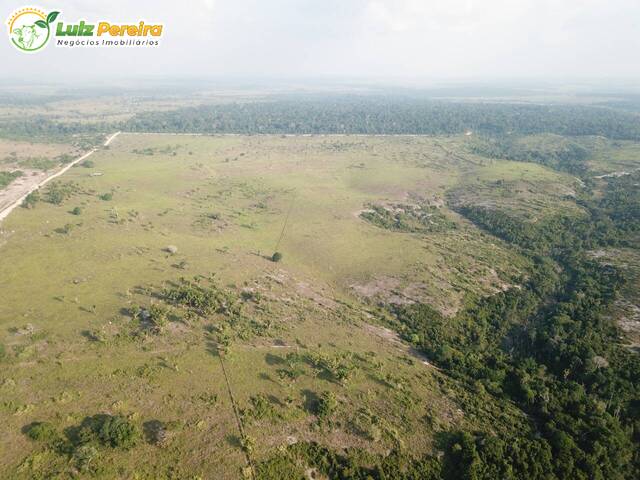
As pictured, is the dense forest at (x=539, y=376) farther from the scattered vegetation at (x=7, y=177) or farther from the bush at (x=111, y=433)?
the scattered vegetation at (x=7, y=177)

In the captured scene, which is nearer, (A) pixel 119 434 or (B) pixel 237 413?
(A) pixel 119 434

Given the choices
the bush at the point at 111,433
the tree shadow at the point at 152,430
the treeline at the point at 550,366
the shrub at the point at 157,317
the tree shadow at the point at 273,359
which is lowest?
the treeline at the point at 550,366

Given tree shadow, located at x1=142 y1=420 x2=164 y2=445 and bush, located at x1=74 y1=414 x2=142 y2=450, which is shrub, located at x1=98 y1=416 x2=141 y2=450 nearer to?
bush, located at x1=74 y1=414 x2=142 y2=450

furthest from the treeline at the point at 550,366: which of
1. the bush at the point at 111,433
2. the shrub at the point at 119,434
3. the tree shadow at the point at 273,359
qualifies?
the bush at the point at 111,433

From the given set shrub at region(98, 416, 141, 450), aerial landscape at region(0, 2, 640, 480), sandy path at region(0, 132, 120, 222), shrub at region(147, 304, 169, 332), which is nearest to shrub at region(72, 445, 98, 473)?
aerial landscape at region(0, 2, 640, 480)

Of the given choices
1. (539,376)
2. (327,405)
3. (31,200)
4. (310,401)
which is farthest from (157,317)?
(31,200)

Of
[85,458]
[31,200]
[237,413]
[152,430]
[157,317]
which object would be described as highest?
[31,200]

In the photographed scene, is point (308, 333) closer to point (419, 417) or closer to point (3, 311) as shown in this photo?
point (419, 417)

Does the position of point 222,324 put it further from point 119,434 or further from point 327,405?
point 119,434

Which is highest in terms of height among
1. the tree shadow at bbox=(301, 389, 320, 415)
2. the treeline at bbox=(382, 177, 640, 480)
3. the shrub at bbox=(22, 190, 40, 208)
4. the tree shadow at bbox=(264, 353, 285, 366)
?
the shrub at bbox=(22, 190, 40, 208)

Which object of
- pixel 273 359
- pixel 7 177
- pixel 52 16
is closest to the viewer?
pixel 273 359

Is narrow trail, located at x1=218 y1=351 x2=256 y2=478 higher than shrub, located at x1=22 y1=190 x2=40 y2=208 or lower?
lower

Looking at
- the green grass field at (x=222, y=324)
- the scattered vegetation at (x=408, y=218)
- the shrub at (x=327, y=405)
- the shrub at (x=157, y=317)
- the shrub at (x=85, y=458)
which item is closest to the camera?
the shrub at (x=85, y=458)
